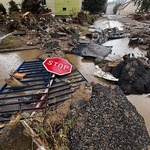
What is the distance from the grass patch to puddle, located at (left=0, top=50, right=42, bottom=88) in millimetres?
691

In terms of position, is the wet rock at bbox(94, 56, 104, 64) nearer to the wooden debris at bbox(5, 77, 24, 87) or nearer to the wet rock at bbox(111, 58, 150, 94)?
the wet rock at bbox(111, 58, 150, 94)

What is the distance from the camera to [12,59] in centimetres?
753

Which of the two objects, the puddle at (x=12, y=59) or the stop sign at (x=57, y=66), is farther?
the puddle at (x=12, y=59)

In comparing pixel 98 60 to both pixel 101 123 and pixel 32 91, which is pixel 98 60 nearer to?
pixel 32 91

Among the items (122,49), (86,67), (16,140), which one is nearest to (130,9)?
(122,49)

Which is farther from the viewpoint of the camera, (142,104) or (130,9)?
(130,9)

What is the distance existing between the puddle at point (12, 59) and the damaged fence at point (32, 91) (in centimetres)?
89

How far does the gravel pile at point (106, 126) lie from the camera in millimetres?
2994

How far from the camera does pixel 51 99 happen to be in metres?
4.38

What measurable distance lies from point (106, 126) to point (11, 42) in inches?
296

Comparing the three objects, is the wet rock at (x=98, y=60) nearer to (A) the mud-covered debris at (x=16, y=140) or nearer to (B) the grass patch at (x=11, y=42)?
(B) the grass patch at (x=11, y=42)

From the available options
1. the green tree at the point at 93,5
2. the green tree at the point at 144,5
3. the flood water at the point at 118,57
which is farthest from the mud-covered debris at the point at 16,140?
the green tree at the point at 144,5

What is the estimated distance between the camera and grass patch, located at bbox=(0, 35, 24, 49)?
28.7ft

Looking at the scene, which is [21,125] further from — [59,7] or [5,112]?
[59,7]
